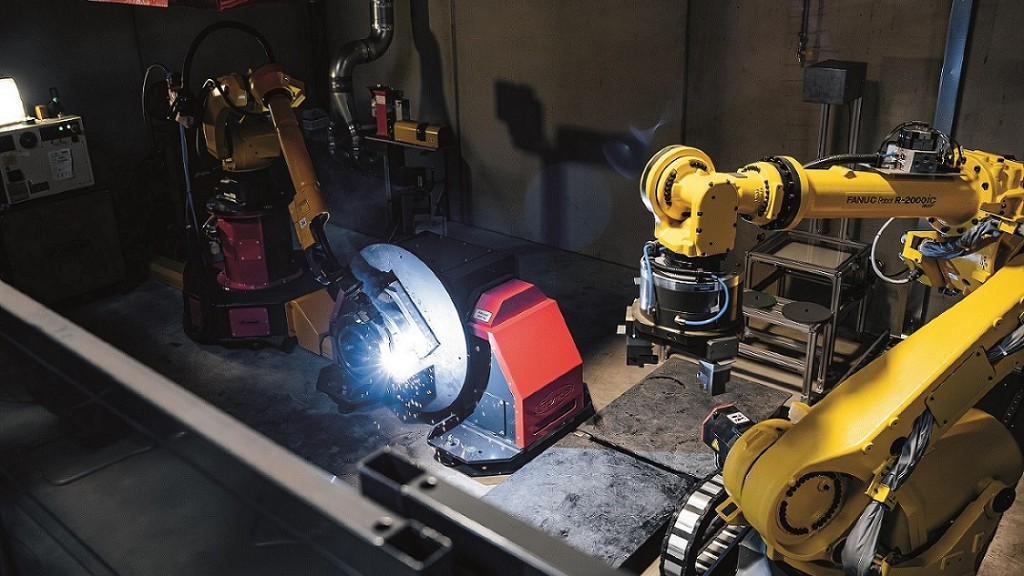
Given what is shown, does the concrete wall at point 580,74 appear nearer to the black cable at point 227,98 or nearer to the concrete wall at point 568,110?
the concrete wall at point 568,110

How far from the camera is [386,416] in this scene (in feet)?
16.9

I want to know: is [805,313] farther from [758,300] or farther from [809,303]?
[758,300]

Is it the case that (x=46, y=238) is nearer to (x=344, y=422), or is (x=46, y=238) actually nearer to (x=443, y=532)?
(x=344, y=422)

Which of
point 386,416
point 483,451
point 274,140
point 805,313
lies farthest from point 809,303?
point 274,140

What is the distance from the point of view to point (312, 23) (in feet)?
28.4

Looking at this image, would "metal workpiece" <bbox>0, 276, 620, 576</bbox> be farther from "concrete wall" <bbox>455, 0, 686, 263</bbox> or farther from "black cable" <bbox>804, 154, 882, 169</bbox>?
"concrete wall" <bbox>455, 0, 686, 263</bbox>

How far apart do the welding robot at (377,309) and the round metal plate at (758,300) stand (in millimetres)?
1136

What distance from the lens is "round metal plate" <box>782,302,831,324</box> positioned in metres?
4.91

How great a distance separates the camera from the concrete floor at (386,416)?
15.0 feet

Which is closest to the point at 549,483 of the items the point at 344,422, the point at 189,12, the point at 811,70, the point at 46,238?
the point at 344,422

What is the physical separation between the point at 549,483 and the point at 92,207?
4769 millimetres

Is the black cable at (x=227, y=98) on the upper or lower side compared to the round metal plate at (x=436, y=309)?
upper

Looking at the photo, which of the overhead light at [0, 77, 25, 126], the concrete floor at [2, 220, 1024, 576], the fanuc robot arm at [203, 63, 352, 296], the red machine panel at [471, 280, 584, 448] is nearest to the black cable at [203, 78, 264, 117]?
the fanuc robot arm at [203, 63, 352, 296]

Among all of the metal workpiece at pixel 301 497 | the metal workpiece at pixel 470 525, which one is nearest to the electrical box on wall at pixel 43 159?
the metal workpiece at pixel 301 497
